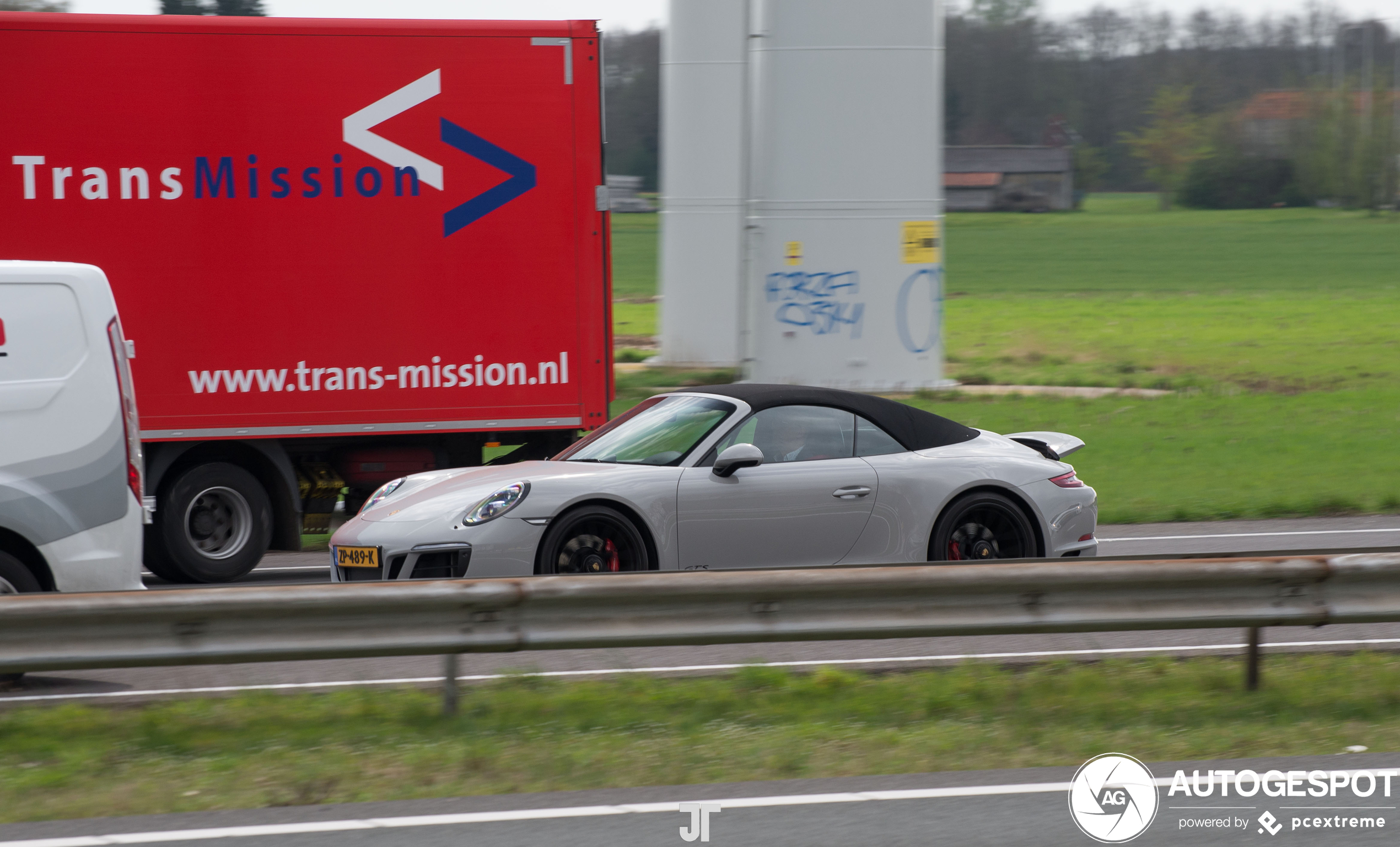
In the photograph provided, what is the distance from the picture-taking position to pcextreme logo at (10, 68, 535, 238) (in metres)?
9.73

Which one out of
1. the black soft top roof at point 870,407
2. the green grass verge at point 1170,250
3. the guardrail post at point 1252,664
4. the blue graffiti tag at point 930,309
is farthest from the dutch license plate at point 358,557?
the green grass verge at point 1170,250

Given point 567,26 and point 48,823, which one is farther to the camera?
point 567,26

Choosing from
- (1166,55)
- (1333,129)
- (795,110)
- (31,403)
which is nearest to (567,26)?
(31,403)

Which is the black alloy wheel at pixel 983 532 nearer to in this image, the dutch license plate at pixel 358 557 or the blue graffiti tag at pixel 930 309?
the dutch license plate at pixel 358 557

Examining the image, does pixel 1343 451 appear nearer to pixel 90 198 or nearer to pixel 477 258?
pixel 477 258

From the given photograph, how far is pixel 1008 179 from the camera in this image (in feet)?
277

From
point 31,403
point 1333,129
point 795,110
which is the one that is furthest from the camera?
point 1333,129

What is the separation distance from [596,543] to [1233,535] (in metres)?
5.68

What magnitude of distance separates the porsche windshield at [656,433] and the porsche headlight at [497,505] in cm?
72

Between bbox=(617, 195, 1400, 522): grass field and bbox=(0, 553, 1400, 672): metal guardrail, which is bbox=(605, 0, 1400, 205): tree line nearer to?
bbox=(617, 195, 1400, 522): grass field

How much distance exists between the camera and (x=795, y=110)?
1878cm

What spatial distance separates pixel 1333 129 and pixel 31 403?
79.7 m

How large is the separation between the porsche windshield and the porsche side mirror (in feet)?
0.96

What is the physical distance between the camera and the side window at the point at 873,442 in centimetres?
852
